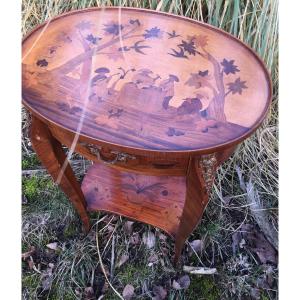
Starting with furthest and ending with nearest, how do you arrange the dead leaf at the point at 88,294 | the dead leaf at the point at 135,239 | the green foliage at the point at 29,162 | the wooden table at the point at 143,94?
the green foliage at the point at 29,162 → the dead leaf at the point at 135,239 → the dead leaf at the point at 88,294 → the wooden table at the point at 143,94

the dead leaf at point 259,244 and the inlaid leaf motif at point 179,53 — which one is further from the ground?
the inlaid leaf motif at point 179,53

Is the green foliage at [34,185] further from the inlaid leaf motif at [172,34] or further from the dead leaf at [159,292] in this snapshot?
the inlaid leaf motif at [172,34]

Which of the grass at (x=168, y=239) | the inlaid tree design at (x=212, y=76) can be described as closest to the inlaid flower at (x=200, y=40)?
the inlaid tree design at (x=212, y=76)

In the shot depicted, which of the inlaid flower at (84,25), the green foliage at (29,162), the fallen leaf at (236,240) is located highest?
the inlaid flower at (84,25)

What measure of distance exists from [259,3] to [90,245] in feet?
2.80

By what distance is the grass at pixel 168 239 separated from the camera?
1.09 metres

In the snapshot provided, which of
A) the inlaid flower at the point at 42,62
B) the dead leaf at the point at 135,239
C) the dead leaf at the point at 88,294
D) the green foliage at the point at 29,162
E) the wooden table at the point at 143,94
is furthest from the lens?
the green foliage at the point at 29,162

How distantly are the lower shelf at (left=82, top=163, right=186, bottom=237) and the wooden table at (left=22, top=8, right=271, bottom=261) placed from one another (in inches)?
5.7

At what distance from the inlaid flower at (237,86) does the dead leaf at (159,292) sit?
0.60m

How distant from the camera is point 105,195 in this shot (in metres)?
1.17

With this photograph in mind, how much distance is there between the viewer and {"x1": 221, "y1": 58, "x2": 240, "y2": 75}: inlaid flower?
82cm

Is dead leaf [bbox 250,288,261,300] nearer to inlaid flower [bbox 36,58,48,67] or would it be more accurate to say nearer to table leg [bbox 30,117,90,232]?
table leg [bbox 30,117,90,232]

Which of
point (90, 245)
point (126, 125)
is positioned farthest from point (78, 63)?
point (90, 245)
